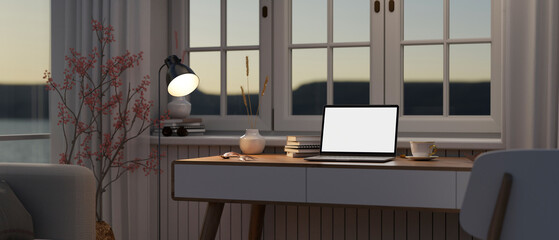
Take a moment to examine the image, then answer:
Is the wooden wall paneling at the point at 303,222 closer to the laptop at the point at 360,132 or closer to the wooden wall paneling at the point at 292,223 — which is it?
the wooden wall paneling at the point at 292,223

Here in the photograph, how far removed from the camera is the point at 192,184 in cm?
279

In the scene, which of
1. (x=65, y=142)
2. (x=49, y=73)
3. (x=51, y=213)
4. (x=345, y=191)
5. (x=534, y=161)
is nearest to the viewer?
(x=534, y=161)

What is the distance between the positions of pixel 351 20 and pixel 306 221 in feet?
3.55

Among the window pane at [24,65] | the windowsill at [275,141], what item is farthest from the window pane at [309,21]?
the window pane at [24,65]

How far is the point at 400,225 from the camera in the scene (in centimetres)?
309

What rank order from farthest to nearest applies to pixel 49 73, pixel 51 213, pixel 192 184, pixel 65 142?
pixel 65 142 → pixel 49 73 → pixel 192 184 → pixel 51 213

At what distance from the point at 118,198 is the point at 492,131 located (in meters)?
1.94

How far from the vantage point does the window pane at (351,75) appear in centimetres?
330

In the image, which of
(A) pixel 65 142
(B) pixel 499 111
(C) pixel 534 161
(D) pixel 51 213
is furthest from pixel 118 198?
(C) pixel 534 161

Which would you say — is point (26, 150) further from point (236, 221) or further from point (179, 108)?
point (236, 221)

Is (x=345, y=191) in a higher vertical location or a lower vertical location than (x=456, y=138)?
lower

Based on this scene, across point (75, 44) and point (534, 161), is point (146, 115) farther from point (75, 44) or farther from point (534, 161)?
point (534, 161)

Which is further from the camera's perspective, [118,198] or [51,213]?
[118,198]

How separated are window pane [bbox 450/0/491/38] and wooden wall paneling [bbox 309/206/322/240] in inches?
44.3
